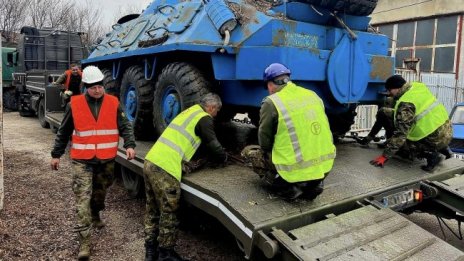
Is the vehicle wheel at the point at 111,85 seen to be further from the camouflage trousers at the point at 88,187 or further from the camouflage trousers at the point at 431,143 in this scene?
the camouflage trousers at the point at 431,143

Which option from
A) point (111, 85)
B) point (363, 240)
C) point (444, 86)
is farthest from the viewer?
point (444, 86)

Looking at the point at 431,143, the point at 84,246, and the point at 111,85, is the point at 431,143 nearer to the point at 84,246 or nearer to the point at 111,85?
the point at 84,246

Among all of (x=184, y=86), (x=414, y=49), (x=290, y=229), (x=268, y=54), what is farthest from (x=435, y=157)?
(x=414, y=49)

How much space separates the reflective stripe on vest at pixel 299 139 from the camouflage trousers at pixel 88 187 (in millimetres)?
1959

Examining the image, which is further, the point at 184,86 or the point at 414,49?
the point at 414,49

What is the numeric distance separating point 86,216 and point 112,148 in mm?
732

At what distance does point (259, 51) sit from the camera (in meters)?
4.57

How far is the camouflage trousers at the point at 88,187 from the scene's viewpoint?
421cm

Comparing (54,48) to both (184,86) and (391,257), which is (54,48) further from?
(391,257)

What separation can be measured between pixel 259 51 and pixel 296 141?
5.00 feet

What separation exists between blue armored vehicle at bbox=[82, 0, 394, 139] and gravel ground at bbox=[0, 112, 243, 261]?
4.13 feet

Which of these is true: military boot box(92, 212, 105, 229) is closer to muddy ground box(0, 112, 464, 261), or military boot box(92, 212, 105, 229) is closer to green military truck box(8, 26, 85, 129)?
muddy ground box(0, 112, 464, 261)

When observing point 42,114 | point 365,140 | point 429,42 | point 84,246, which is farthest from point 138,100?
point 429,42

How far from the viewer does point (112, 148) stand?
4.54 m
